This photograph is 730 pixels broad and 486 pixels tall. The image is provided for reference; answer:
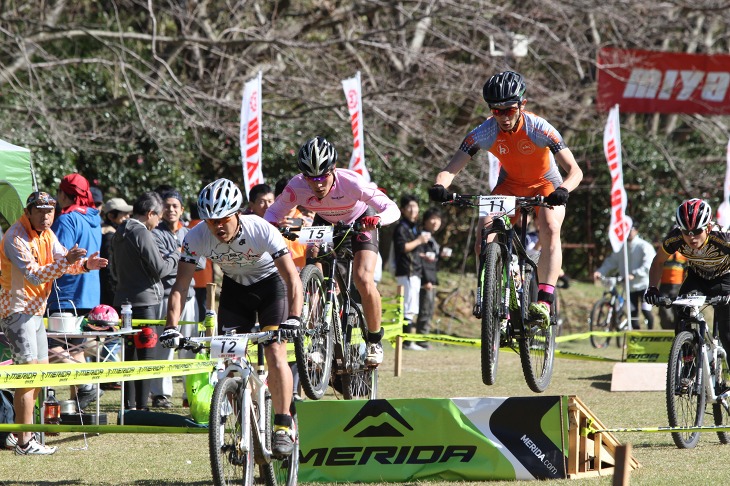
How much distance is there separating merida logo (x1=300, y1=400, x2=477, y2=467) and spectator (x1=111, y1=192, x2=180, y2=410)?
3053 mm

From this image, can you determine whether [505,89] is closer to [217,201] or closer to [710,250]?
[217,201]

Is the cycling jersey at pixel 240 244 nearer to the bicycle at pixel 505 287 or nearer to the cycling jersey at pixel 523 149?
the bicycle at pixel 505 287

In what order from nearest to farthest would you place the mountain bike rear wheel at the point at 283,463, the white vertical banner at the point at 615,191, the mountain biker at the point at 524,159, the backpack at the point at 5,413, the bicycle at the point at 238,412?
the bicycle at the point at 238,412 < the mountain bike rear wheel at the point at 283,463 < the mountain biker at the point at 524,159 < the backpack at the point at 5,413 < the white vertical banner at the point at 615,191

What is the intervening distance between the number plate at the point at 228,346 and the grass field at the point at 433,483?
4.43 ft

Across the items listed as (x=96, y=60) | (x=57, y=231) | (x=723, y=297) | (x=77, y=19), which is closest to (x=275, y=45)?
(x=96, y=60)

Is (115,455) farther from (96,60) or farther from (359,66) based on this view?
(359,66)

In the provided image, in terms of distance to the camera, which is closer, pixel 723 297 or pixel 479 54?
pixel 723 297

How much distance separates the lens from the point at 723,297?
9453 mm

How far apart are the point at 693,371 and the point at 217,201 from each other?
4.83 m

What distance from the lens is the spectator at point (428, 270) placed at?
16.4 metres

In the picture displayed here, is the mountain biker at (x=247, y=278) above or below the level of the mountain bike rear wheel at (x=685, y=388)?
above

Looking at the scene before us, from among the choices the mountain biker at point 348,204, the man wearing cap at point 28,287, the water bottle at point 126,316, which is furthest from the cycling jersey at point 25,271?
the mountain biker at point 348,204

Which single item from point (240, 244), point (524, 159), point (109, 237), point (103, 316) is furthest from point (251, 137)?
point (240, 244)

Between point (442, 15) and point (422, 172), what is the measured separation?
3686mm
